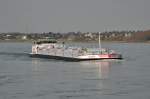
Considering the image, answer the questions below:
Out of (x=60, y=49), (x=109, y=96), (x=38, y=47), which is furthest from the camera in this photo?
(x=38, y=47)

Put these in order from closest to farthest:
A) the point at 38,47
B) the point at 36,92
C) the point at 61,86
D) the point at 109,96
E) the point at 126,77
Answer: the point at 109,96, the point at 36,92, the point at 61,86, the point at 126,77, the point at 38,47

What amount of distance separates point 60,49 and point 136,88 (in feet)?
197

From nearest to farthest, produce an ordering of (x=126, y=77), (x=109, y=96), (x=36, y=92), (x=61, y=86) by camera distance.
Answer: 1. (x=109, y=96)
2. (x=36, y=92)
3. (x=61, y=86)
4. (x=126, y=77)

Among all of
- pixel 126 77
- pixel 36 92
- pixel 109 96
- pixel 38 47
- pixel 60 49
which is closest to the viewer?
pixel 109 96

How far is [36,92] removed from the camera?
44812 millimetres

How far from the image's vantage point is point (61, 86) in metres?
49.5

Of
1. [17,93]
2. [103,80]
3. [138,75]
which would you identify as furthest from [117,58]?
[17,93]

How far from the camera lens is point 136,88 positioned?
46781 mm

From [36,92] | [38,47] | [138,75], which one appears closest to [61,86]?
Result: [36,92]

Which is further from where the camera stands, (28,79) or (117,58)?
(117,58)

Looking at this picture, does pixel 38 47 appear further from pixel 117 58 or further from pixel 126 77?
pixel 126 77

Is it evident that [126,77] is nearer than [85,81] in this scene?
No

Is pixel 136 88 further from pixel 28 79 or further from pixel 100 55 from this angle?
pixel 100 55

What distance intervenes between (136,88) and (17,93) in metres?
10.2
